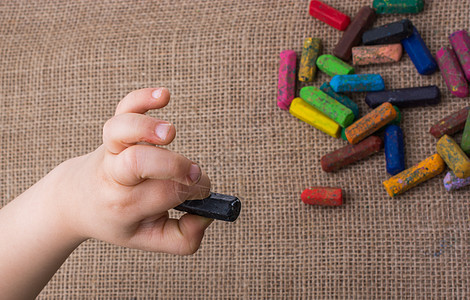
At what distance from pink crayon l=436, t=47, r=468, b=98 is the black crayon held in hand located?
552 mm

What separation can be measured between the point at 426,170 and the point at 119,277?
0.68 metres

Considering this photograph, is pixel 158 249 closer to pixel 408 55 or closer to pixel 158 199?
pixel 158 199

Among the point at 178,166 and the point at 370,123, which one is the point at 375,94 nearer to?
the point at 370,123

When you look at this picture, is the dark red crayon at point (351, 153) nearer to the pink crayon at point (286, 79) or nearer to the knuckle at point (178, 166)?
the pink crayon at point (286, 79)

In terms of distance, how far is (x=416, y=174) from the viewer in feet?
3.07

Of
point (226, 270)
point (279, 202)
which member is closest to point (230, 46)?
point (279, 202)

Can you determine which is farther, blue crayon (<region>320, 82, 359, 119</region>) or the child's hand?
blue crayon (<region>320, 82, 359, 119</region>)

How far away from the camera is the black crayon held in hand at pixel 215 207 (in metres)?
0.65

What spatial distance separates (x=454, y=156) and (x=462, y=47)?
0.22 metres

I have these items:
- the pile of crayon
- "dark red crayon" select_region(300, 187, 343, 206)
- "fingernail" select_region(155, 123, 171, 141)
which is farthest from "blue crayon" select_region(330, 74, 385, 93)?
"fingernail" select_region(155, 123, 171, 141)

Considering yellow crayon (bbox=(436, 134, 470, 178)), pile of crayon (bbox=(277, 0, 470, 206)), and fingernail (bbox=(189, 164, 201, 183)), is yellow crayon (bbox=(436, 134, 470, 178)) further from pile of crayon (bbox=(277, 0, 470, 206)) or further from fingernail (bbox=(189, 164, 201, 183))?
fingernail (bbox=(189, 164, 201, 183))

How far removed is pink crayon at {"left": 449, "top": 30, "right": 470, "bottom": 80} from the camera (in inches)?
37.1

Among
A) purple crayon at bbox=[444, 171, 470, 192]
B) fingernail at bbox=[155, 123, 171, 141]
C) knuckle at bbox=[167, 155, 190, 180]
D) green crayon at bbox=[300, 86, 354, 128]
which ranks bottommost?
purple crayon at bbox=[444, 171, 470, 192]

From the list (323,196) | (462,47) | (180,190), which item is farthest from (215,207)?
(462,47)
